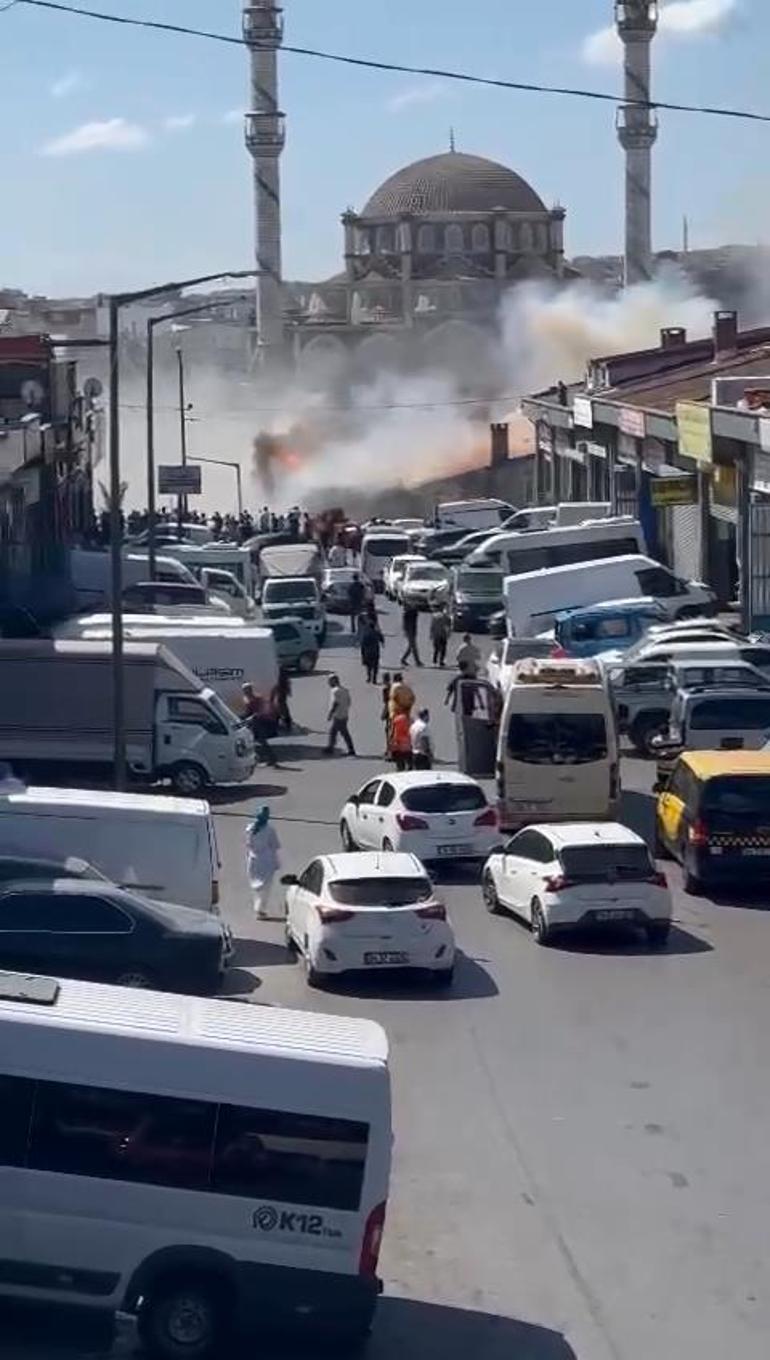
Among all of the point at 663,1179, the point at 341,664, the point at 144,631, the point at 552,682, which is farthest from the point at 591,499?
the point at 663,1179

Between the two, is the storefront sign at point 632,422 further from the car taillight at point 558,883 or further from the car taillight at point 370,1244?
the car taillight at point 370,1244

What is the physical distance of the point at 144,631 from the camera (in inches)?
1319

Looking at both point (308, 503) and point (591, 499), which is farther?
point (308, 503)

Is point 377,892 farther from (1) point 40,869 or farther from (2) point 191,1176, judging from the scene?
(2) point 191,1176

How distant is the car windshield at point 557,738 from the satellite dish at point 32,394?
31066 millimetres

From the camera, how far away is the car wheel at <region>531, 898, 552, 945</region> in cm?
1977

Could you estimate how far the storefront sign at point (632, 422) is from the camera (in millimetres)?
52875

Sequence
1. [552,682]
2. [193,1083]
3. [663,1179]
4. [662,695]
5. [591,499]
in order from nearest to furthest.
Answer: [193,1083]
[663,1179]
[552,682]
[662,695]
[591,499]

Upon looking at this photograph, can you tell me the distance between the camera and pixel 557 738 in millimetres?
25375

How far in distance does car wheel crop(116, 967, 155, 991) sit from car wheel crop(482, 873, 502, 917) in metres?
5.33

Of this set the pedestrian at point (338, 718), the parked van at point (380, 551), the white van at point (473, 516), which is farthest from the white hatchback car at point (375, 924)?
the white van at point (473, 516)

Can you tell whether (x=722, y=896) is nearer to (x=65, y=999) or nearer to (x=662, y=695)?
(x=662, y=695)

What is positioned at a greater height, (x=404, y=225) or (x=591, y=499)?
(x=404, y=225)

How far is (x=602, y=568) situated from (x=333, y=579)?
12011 millimetres
